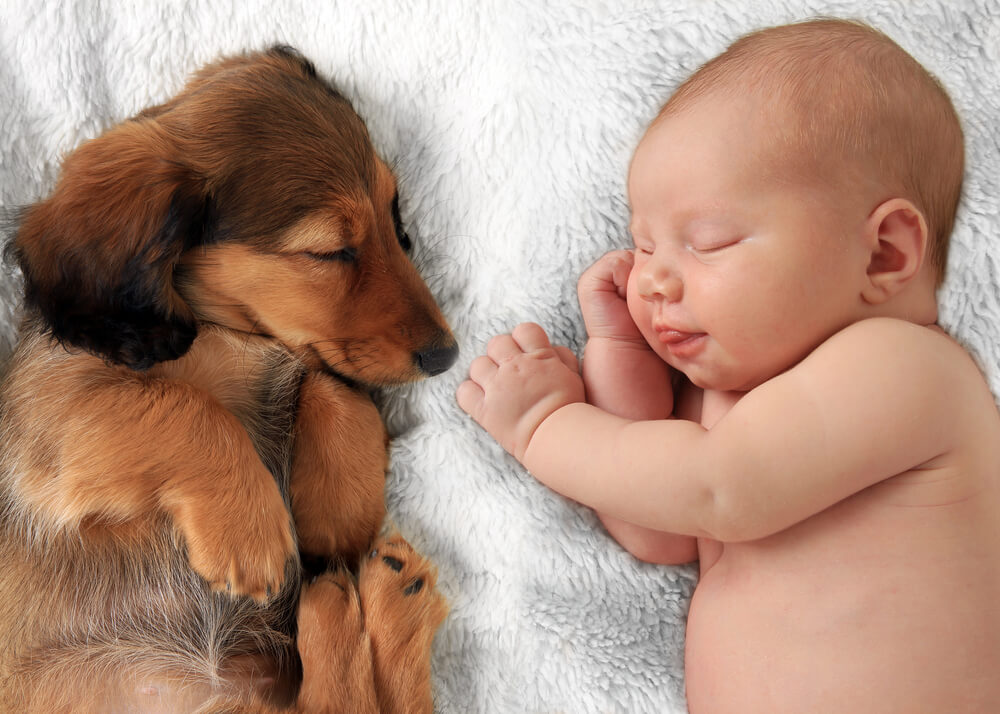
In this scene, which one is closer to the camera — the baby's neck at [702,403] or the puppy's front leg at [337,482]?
the baby's neck at [702,403]

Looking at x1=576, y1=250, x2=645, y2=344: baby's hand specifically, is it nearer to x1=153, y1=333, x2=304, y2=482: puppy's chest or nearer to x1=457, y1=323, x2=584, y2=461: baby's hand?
x1=457, y1=323, x2=584, y2=461: baby's hand

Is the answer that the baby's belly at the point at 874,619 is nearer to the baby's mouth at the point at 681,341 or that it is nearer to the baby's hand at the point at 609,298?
the baby's mouth at the point at 681,341

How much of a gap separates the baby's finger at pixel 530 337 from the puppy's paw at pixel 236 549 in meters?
0.69

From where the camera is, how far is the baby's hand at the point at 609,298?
1.82 metres

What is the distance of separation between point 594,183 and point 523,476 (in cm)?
73

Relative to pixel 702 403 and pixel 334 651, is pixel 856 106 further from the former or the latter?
pixel 334 651

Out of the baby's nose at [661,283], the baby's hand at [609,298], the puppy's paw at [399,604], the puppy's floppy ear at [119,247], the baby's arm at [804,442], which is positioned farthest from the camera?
the baby's hand at [609,298]

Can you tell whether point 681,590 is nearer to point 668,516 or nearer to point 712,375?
point 668,516

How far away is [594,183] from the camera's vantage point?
6.30 ft

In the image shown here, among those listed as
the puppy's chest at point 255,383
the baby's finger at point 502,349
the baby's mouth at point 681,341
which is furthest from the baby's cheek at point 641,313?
the puppy's chest at point 255,383

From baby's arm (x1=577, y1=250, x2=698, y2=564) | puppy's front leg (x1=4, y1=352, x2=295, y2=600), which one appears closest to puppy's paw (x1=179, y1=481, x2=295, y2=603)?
puppy's front leg (x1=4, y1=352, x2=295, y2=600)

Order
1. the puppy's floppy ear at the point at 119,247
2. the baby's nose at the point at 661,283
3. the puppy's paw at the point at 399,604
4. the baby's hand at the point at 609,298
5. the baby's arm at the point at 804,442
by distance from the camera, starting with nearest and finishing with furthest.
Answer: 1. the baby's arm at the point at 804,442
2. the baby's nose at the point at 661,283
3. the puppy's floppy ear at the point at 119,247
4. the puppy's paw at the point at 399,604
5. the baby's hand at the point at 609,298

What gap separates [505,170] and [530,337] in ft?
1.46

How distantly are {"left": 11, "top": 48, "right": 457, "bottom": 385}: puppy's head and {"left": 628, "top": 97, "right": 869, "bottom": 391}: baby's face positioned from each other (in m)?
0.56
